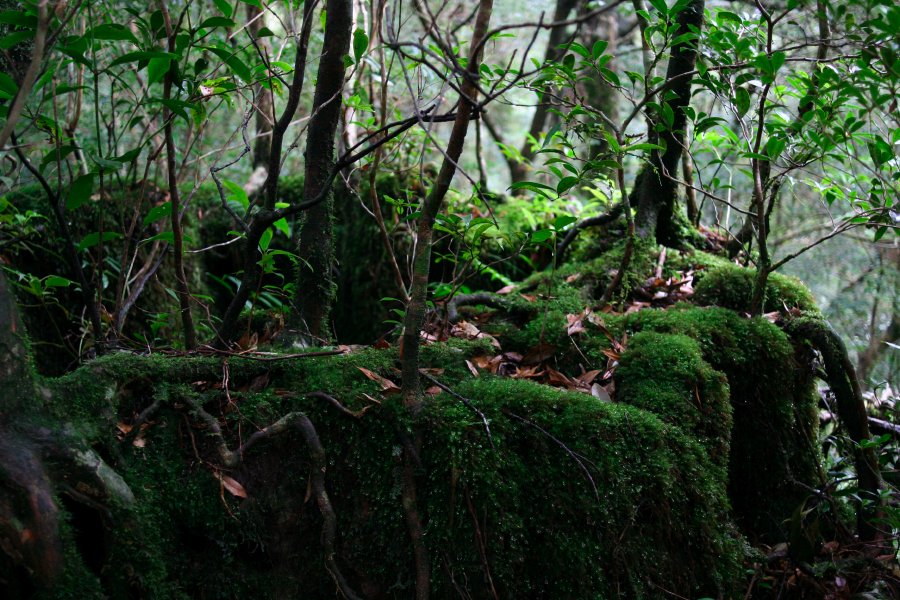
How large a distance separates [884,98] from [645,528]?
169cm

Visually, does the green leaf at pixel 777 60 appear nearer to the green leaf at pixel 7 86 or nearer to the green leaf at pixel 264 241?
the green leaf at pixel 264 241

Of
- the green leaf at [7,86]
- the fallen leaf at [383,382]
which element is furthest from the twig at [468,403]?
the green leaf at [7,86]

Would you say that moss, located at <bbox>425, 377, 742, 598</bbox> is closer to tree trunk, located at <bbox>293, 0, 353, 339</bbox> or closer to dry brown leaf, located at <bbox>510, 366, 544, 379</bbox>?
dry brown leaf, located at <bbox>510, 366, 544, 379</bbox>

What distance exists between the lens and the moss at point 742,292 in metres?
3.70

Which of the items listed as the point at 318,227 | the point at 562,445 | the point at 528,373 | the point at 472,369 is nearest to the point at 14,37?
the point at 318,227

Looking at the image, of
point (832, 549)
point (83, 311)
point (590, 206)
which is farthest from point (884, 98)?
point (83, 311)

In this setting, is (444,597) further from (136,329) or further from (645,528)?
(136,329)

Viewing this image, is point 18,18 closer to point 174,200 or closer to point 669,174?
point 174,200

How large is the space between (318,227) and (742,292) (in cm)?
244

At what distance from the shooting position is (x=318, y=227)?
2.86 m

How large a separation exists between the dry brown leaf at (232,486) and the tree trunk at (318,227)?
0.83m

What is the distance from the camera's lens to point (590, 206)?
5340 millimetres

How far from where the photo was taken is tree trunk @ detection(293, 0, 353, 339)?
2777 millimetres

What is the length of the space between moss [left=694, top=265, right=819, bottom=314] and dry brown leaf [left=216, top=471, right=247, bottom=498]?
2737 millimetres
